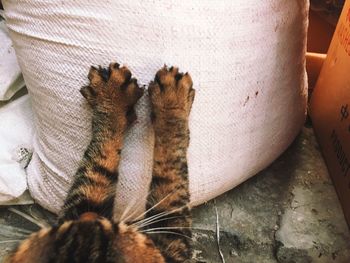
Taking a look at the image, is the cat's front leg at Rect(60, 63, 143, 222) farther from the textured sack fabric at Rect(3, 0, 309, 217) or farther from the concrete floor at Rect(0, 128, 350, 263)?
the concrete floor at Rect(0, 128, 350, 263)

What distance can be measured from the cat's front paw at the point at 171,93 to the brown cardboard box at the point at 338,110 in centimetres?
50

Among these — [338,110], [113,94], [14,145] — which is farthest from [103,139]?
[338,110]

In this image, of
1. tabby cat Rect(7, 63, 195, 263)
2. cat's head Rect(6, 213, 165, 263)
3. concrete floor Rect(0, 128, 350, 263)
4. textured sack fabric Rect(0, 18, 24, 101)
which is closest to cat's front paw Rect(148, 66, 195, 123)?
tabby cat Rect(7, 63, 195, 263)

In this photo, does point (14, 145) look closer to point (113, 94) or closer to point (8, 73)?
point (8, 73)

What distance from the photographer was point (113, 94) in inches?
40.1

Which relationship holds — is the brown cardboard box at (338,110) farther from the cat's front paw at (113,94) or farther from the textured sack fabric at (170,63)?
the cat's front paw at (113,94)

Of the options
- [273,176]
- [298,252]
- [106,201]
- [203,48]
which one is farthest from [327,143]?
[106,201]

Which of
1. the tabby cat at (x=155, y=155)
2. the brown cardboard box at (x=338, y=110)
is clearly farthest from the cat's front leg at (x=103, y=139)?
the brown cardboard box at (x=338, y=110)

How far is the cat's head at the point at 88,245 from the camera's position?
0.75 metres

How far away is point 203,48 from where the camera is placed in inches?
39.7

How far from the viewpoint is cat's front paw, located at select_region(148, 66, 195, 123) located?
0.99 m

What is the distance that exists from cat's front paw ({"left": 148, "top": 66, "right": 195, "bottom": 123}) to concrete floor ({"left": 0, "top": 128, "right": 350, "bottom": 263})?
38cm

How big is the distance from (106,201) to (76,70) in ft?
1.00

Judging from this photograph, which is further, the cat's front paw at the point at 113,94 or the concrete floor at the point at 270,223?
the concrete floor at the point at 270,223
